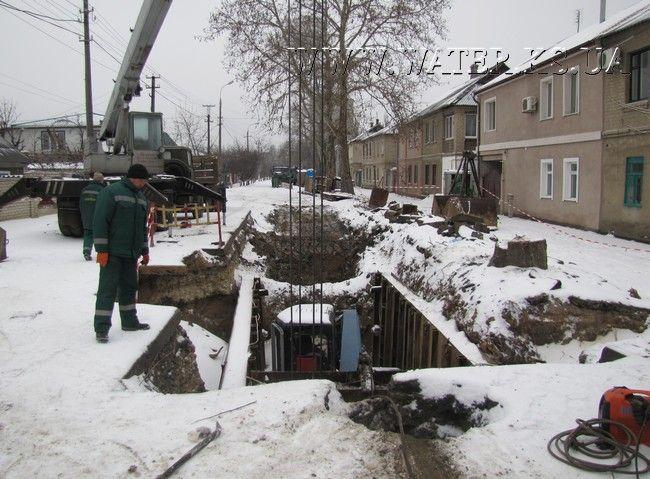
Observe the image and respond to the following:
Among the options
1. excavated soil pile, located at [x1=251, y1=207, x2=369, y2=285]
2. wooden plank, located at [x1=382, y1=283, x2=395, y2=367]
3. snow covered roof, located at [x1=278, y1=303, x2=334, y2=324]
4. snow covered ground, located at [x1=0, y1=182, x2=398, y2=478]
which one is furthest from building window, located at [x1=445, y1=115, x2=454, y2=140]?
snow covered ground, located at [x1=0, y1=182, x2=398, y2=478]

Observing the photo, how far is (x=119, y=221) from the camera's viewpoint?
17.2ft

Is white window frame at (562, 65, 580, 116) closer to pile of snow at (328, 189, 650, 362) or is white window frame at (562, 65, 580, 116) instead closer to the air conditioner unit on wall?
the air conditioner unit on wall

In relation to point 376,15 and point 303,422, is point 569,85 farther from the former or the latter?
point 303,422

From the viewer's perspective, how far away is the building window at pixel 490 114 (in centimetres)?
2382

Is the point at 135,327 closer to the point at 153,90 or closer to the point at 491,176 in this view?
the point at 491,176

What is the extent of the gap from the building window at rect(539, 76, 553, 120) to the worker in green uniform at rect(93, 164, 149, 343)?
55.1 ft

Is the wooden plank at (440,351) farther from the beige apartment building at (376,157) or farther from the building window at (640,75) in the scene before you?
the beige apartment building at (376,157)

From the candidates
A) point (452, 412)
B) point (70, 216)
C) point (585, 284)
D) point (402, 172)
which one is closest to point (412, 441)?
point (452, 412)

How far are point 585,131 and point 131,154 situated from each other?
12.9 m

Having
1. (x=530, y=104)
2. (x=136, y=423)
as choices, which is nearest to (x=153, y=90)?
(x=530, y=104)

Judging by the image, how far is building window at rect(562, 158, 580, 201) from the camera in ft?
57.4

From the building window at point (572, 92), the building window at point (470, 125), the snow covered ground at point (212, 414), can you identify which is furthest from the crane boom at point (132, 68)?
the building window at point (470, 125)

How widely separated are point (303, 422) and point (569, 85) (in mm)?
17057

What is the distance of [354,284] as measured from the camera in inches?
494
